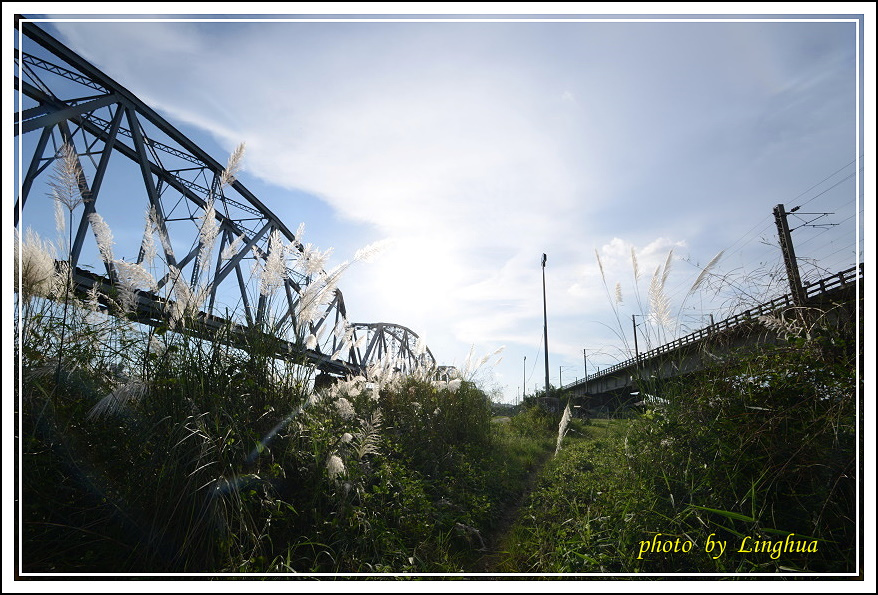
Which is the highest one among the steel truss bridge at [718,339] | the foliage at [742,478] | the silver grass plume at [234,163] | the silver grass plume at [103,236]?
the silver grass plume at [234,163]

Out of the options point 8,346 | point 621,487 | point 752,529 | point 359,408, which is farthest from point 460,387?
point 8,346

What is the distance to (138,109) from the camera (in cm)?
1076

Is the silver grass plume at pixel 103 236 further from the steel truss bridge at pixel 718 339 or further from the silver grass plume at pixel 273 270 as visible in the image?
the steel truss bridge at pixel 718 339

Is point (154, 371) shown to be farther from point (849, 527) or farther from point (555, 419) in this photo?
point (555, 419)

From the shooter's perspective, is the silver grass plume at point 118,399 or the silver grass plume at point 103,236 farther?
the silver grass plume at point 103,236

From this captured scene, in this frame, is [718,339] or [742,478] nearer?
[742,478]

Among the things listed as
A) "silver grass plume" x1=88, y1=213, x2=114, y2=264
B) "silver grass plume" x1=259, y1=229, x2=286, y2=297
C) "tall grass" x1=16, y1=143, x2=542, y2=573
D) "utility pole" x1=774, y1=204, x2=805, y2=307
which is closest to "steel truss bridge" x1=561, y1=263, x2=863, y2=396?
"utility pole" x1=774, y1=204, x2=805, y2=307

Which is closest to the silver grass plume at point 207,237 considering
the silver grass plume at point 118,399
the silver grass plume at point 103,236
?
the silver grass plume at point 103,236

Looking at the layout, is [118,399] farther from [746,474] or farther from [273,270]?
[746,474]

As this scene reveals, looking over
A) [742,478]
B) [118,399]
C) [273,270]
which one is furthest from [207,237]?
[742,478]

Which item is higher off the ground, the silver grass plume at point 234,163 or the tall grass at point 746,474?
the silver grass plume at point 234,163

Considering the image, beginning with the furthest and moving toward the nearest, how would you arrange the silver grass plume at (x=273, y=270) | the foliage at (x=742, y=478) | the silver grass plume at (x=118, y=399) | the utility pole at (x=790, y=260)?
the silver grass plume at (x=273, y=270), the utility pole at (x=790, y=260), the silver grass plume at (x=118, y=399), the foliage at (x=742, y=478)

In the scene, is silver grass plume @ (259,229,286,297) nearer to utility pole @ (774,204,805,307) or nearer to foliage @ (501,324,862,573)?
foliage @ (501,324,862,573)

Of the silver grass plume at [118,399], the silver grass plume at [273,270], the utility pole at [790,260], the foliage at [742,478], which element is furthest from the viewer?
the silver grass plume at [273,270]
